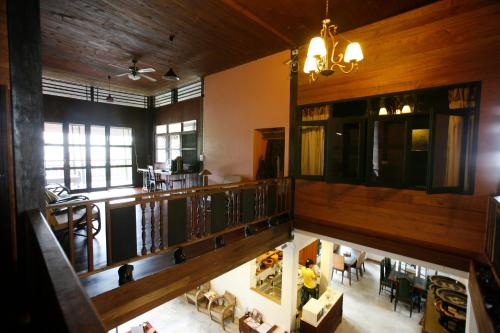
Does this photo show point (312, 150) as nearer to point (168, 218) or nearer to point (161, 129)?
point (168, 218)

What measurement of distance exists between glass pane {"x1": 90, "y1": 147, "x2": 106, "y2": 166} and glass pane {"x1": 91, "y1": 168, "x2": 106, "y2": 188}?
220 millimetres

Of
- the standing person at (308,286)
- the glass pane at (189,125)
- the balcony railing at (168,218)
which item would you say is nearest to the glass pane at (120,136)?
the glass pane at (189,125)

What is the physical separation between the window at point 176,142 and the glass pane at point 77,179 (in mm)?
2525

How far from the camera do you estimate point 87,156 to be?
27.0 feet

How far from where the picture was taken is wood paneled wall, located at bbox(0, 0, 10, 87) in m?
2.04

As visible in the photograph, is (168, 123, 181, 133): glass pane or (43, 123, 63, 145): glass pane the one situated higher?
(168, 123, 181, 133): glass pane

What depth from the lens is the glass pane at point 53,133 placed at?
7.53m

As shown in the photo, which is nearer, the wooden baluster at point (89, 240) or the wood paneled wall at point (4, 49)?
the wood paneled wall at point (4, 49)

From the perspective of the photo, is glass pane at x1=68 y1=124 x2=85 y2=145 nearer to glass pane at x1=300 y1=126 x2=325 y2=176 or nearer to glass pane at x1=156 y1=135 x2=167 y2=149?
glass pane at x1=156 y1=135 x2=167 y2=149

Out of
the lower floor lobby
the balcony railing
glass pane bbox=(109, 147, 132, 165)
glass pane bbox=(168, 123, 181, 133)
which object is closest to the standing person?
the lower floor lobby

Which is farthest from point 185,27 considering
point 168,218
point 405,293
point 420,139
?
point 405,293

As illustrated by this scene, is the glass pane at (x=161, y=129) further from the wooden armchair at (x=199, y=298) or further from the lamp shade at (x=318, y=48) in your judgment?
the lamp shade at (x=318, y=48)

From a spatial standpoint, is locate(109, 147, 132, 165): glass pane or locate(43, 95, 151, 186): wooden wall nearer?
locate(43, 95, 151, 186): wooden wall

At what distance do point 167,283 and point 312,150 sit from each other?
3.38m
